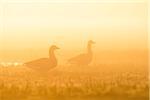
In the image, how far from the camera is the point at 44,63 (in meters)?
1.64

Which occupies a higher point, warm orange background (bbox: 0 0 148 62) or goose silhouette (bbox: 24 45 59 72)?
warm orange background (bbox: 0 0 148 62)

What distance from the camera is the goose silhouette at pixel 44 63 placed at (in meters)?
1.63

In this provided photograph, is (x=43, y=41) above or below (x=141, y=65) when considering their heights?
above

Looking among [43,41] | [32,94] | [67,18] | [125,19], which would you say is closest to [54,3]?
[67,18]

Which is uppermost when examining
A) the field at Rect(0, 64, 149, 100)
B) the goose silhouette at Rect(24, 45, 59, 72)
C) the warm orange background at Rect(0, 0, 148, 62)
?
the warm orange background at Rect(0, 0, 148, 62)

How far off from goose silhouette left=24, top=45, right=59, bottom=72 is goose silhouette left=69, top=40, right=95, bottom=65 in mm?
96

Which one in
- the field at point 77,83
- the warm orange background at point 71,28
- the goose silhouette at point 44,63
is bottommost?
the field at point 77,83

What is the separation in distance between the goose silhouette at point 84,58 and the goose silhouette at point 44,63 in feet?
0.31

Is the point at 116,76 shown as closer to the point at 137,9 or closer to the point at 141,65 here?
the point at 141,65

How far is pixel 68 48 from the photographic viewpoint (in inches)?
64.9

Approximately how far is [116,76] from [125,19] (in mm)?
317

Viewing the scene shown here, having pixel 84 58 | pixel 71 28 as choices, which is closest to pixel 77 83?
pixel 84 58

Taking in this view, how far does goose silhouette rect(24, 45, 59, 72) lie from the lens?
64.1 inches

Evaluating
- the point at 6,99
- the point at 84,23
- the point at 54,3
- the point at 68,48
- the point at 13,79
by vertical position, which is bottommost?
the point at 6,99
